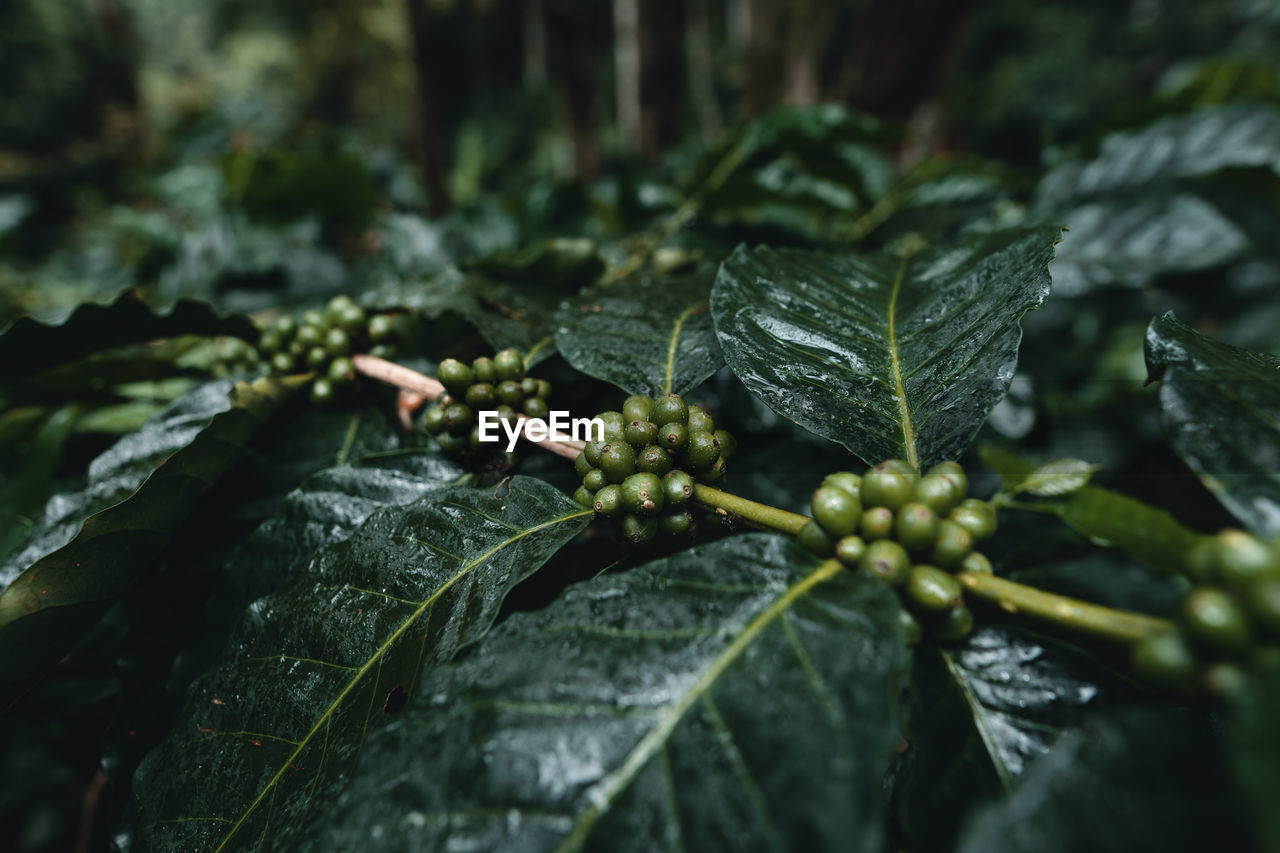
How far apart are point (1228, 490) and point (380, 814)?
81 cm

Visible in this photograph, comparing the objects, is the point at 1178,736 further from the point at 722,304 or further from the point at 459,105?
the point at 459,105

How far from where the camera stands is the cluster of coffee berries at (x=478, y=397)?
93 centimetres

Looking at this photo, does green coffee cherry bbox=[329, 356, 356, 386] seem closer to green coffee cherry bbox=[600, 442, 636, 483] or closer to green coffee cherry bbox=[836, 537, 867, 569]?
green coffee cherry bbox=[600, 442, 636, 483]

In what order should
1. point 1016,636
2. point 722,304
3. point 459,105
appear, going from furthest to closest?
point 459,105 → point 722,304 → point 1016,636

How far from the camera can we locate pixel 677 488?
752 mm

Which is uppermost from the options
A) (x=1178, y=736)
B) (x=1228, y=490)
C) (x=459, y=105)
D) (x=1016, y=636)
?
(x=1228, y=490)

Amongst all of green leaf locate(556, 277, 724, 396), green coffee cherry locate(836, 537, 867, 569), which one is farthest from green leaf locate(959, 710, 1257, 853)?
green leaf locate(556, 277, 724, 396)

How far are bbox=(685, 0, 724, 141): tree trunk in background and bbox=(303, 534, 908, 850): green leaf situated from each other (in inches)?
303

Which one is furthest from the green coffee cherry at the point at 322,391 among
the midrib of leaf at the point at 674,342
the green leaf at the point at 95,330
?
the midrib of leaf at the point at 674,342

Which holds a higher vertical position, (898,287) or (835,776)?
(898,287)

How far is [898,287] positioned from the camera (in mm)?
992

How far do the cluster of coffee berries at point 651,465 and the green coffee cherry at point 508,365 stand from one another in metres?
0.22

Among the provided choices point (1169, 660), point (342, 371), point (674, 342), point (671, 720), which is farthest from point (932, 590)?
point (342, 371)

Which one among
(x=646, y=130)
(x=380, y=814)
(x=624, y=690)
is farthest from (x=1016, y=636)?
(x=646, y=130)
